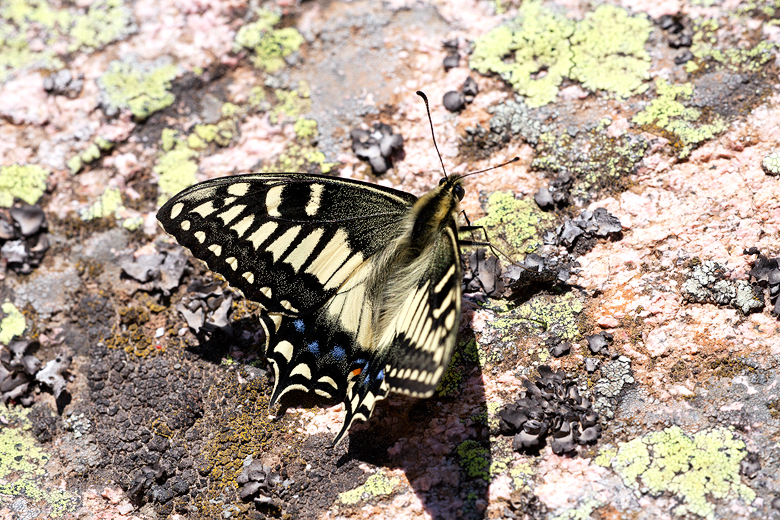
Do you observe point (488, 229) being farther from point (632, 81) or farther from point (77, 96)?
point (77, 96)

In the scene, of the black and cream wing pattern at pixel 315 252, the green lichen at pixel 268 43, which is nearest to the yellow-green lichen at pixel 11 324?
the black and cream wing pattern at pixel 315 252

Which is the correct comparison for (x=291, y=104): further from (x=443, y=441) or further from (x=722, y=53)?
(x=722, y=53)

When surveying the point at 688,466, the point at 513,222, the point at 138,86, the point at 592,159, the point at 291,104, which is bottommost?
the point at 688,466

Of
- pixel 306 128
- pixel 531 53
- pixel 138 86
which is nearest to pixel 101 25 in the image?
pixel 138 86

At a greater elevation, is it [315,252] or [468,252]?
[315,252]

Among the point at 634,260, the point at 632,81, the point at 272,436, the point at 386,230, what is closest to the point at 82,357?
the point at 272,436

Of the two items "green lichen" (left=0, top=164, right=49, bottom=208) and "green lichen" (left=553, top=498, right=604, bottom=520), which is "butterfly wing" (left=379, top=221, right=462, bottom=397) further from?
"green lichen" (left=0, top=164, right=49, bottom=208)
